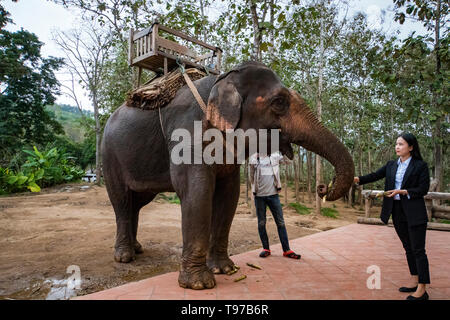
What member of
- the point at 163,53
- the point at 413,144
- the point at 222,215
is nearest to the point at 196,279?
the point at 222,215

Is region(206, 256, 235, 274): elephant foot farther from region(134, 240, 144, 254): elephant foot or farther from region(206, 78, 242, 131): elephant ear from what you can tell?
region(206, 78, 242, 131): elephant ear

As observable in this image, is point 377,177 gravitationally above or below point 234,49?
below

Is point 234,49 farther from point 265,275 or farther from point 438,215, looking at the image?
point 265,275

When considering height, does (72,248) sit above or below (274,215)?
below

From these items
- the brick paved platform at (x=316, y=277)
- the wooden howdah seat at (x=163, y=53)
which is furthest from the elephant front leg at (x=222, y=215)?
the wooden howdah seat at (x=163, y=53)

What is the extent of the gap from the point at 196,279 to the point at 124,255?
4.64 feet

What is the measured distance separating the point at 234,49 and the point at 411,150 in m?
11.3

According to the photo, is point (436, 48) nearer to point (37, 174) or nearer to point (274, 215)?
point (274, 215)

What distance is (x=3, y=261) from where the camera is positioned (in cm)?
371

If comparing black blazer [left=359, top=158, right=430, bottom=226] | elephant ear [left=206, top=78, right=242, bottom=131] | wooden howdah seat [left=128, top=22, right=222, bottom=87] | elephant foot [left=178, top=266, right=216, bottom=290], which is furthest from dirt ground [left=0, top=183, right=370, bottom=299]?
black blazer [left=359, top=158, right=430, bottom=226]

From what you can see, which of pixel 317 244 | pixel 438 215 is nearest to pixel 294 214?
pixel 438 215

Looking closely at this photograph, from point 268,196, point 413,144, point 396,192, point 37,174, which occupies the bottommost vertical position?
point 268,196

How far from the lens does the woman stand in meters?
2.52

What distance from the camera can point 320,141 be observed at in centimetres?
258
